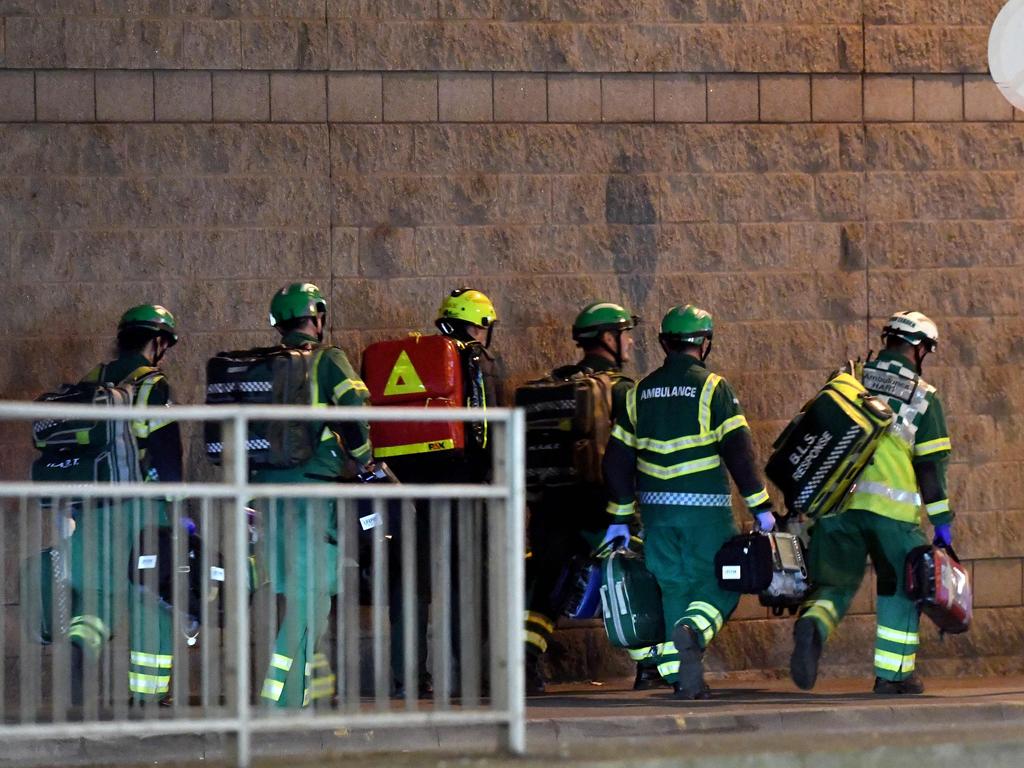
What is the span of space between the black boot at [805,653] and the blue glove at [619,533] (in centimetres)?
101

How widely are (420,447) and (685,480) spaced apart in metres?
1.40

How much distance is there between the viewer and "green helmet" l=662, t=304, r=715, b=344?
9828 millimetres

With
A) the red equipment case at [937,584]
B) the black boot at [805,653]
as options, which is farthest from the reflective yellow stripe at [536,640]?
the red equipment case at [937,584]

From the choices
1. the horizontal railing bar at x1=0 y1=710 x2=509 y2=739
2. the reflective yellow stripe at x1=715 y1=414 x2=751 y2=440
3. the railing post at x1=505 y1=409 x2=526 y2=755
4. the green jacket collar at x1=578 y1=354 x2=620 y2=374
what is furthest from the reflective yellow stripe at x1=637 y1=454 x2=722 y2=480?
the horizontal railing bar at x1=0 y1=710 x2=509 y2=739

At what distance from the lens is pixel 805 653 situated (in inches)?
381

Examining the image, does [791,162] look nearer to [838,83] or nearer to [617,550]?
[838,83]

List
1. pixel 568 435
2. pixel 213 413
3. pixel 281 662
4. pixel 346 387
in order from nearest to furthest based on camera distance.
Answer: pixel 213 413, pixel 281 662, pixel 346 387, pixel 568 435

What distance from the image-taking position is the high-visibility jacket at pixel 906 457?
9875 mm

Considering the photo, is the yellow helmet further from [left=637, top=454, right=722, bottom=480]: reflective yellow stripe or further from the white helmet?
the white helmet

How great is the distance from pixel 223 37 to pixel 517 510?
4.86 m

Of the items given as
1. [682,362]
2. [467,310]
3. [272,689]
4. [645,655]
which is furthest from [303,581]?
[645,655]

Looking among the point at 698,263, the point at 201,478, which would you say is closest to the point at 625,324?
the point at 698,263

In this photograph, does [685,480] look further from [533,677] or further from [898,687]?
[898,687]

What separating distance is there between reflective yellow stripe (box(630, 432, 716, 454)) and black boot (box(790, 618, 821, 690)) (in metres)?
1.07
